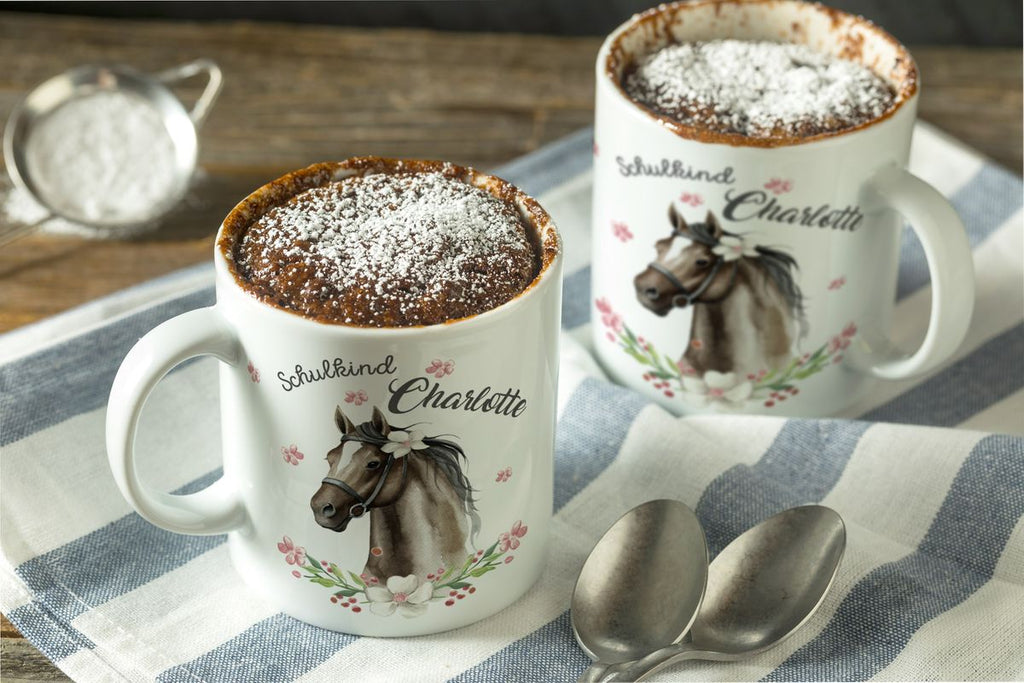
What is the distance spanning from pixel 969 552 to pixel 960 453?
0.06 metres

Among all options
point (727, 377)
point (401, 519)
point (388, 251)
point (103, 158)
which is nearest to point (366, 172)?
point (388, 251)

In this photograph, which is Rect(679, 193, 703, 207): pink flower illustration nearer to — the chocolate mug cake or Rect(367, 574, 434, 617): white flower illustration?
the chocolate mug cake

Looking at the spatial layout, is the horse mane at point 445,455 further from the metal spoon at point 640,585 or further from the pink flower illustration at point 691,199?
the pink flower illustration at point 691,199

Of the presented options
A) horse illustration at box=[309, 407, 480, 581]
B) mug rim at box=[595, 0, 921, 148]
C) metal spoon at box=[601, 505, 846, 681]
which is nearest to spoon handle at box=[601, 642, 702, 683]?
metal spoon at box=[601, 505, 846, 681]

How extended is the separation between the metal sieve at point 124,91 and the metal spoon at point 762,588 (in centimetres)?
64

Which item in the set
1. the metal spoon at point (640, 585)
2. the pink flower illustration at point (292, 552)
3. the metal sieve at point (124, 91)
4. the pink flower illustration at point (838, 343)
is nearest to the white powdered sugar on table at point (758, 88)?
the pink flower illustration at point (838, 343)

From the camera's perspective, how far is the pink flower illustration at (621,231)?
86 centimetres

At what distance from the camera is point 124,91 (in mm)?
1212

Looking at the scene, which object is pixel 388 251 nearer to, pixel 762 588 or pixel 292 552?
pixel 292 552

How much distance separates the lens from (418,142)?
1.25 meters

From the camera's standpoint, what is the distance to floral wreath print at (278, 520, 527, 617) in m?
0.67

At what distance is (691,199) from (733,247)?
4 centimetres

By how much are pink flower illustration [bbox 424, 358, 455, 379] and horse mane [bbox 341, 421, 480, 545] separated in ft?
0.11

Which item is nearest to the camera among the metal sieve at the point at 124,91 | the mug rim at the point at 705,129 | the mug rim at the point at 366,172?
the mug rim at the point at 366,172
